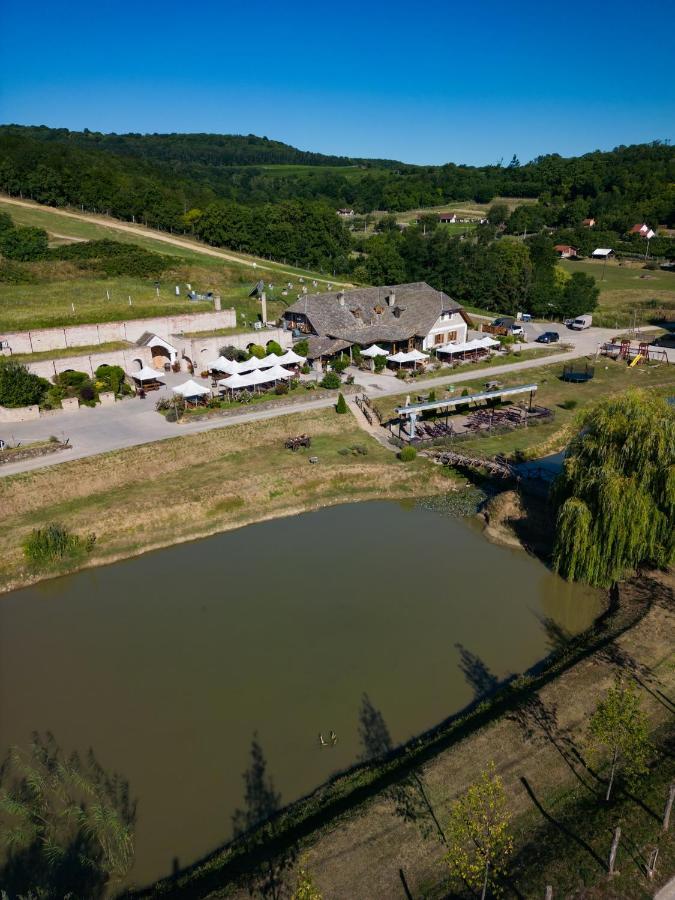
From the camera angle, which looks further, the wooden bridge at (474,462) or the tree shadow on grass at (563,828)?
the wooden bridge at (474,462)

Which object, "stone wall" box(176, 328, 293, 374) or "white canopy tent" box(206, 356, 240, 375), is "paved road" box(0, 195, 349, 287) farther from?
"white canopy tent" box(206, 356, 240, 375)

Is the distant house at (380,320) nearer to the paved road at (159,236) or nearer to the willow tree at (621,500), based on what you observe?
the paved road at (159,236)

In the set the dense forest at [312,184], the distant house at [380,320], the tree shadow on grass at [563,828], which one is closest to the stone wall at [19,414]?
the distant house at [380,320]

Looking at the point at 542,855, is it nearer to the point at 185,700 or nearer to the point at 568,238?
Answer: the point at 185,700

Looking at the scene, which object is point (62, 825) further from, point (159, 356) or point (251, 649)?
point (159, 356)

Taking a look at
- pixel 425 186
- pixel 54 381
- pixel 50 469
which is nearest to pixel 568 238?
pixel 425 186

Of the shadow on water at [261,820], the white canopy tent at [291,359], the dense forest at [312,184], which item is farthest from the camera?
the dense forest at [312,184]

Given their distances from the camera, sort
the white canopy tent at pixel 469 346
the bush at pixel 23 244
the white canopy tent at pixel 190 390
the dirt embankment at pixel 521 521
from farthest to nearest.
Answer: the bush at pixel 23 244 → the white canopy tent at pixel 469 346 → the white canopy tent at pixel 190 390 → the dirt embankment at pixel 521 521
